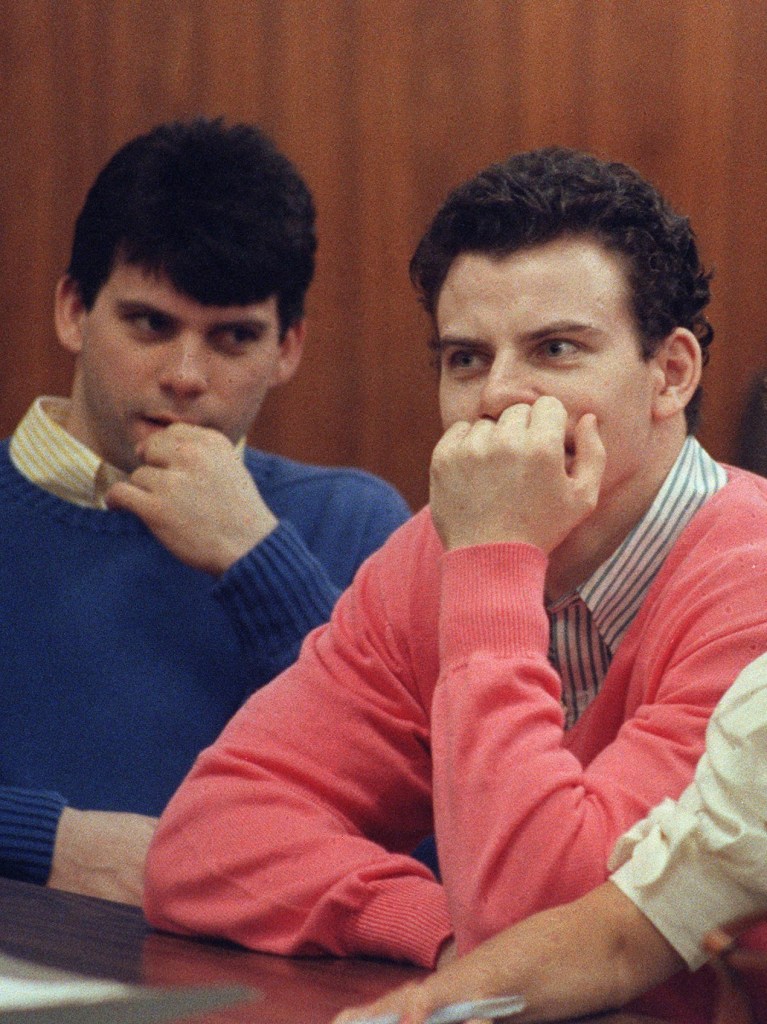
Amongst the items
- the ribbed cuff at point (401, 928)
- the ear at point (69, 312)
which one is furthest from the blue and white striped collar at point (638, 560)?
the ear at point (69, 312)

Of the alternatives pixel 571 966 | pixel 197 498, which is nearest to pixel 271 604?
pixel 197 498

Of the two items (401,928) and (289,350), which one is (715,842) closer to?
(401,928)

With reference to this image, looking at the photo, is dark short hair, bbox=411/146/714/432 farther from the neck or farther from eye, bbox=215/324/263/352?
eye, bbox=215/324/263/352

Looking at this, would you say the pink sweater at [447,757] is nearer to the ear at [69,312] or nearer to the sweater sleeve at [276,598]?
the sweater sleeve at [276,598]

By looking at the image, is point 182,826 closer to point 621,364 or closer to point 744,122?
point 621,364

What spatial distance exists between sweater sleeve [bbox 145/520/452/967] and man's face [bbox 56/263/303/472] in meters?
0.58

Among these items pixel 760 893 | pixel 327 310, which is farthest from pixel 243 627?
pixel 760 893

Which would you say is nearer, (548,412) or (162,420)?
(548,412)

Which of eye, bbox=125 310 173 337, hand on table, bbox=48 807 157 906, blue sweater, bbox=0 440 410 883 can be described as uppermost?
eye, bbox=125 310 173 337

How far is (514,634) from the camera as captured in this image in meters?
1.03

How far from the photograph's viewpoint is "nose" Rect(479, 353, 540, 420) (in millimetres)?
1146

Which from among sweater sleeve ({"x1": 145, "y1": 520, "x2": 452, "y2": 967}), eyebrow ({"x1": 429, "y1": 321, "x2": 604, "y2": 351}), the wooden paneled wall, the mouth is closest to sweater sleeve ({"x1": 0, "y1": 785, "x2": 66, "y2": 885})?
sweater sleeve ({"x1": 145, "y1": 520, "x2": 452, "y2": 967})

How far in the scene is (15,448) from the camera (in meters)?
1.86

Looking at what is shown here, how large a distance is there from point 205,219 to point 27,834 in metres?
0.74
